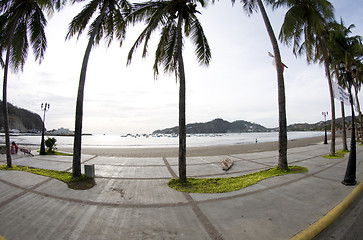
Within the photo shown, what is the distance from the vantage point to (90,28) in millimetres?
6852

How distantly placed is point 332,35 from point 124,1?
46.0 feet

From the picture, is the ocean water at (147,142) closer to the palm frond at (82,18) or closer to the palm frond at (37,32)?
the palm frond at (37,32)

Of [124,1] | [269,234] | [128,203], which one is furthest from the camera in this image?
[124,1]

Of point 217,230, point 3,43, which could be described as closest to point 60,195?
point 217,230

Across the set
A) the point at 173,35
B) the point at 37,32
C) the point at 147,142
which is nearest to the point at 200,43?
the point at 173,35

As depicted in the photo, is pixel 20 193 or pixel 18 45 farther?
pixel 18 45

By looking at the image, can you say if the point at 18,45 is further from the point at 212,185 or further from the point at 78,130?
the point at 212,185

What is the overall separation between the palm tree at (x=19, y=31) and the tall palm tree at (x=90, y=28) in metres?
2.55

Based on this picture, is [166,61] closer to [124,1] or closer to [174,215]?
[124,1]

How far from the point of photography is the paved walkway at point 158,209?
2885mm

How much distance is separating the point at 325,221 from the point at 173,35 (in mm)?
7789

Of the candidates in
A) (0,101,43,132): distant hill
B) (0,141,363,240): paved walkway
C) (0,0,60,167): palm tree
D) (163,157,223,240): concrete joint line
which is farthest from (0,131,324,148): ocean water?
(0,101,43,132): distant hill

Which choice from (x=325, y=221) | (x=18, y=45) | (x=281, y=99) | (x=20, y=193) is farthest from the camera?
(x=18, y=45)

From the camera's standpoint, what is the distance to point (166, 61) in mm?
7262
